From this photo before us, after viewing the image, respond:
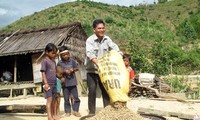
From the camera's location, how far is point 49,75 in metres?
5.42

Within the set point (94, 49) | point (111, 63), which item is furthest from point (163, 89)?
point (111, 63)

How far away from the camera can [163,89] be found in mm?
10273

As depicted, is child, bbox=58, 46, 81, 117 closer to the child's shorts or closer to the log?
the log

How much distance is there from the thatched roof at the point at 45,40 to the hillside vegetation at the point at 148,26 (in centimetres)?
235

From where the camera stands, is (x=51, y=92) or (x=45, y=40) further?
(x=45, y=40)

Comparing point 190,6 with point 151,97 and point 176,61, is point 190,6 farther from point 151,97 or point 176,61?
point 151,97

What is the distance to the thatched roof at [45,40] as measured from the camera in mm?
13323

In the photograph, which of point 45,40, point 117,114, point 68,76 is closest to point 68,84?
point 68,76

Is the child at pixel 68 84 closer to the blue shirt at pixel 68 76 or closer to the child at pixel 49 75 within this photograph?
Answer: the blue shirt at pixel 68 76

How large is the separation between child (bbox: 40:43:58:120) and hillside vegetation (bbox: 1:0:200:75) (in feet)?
26.7

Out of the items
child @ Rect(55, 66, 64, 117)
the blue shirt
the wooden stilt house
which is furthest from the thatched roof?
child @ Rect(55, 66, 64, 117)

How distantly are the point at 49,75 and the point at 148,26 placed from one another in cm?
3868

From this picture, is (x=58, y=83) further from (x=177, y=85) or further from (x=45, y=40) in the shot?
(x=45, y=40)

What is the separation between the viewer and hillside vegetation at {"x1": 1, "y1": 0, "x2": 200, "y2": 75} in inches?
649
